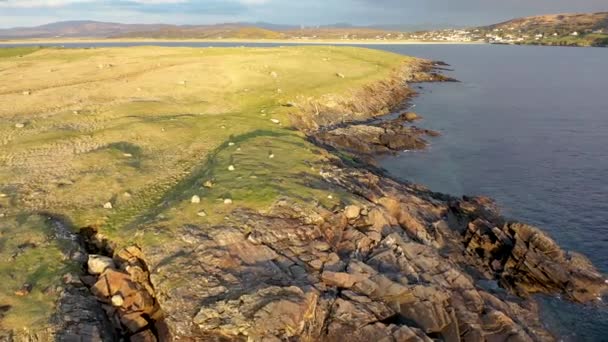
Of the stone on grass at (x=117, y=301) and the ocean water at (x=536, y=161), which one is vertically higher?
the stone on grass at (x=117, y=301)

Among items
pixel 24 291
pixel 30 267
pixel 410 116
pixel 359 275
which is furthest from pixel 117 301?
pixel 410 116

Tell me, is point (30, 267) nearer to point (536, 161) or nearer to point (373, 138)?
point (373, 138)

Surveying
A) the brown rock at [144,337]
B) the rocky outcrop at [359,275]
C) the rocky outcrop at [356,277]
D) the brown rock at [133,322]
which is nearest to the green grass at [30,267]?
the brown rock at [133,322]

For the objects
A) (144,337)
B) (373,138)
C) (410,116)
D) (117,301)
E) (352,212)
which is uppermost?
(352,212)

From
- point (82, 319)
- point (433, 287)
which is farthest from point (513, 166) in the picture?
point (82, 319)

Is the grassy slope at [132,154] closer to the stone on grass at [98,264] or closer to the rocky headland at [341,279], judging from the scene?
the stone on grass at [98,264]

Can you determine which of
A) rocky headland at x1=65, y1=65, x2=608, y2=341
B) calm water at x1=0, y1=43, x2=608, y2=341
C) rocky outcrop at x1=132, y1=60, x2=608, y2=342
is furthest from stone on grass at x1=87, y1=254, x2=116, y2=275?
calm water at x1=0, y1=43, x2=608, y2=341

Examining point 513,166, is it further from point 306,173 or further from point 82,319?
point 82,319
